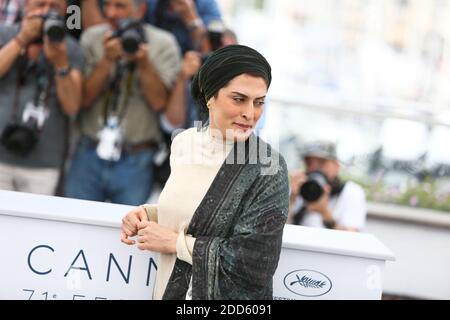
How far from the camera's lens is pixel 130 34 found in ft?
15.9

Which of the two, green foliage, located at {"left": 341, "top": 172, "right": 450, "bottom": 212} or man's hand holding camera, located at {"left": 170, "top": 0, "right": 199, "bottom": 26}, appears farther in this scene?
green foliage, located at {"left": 341, "top": 172, "right": 450, "bottom": 212}

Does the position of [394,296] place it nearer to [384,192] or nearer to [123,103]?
[384,192]

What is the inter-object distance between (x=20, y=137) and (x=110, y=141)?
1.89 ft

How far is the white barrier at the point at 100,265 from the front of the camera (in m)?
2.54

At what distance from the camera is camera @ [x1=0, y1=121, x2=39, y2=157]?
15.8 feet

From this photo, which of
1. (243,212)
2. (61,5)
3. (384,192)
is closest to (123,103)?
(61,5)

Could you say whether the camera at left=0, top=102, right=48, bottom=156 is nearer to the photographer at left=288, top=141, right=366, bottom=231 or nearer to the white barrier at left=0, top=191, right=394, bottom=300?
the photographer at left=288, top=141, right=366, bottom=231

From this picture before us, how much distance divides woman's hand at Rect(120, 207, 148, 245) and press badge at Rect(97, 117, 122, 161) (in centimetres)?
268

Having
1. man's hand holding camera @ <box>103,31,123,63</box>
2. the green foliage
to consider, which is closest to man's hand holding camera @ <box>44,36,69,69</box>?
man's hand holding camera @ <box>103,31,123,63</box>

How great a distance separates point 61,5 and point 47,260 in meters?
2.78

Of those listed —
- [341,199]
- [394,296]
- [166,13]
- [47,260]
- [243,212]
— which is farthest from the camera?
[394,296]

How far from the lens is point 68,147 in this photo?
199 inches

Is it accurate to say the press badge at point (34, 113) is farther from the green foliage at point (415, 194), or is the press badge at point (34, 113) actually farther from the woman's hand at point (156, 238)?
the woman's hand at point (156, 238)

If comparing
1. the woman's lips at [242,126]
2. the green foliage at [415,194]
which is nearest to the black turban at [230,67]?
the woman's lips at [242,126]
